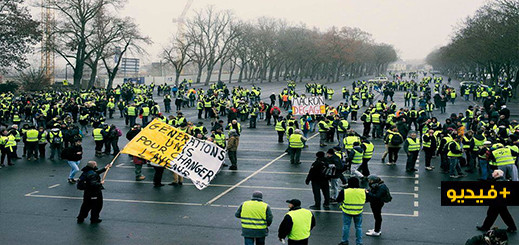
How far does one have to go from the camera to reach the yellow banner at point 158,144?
476 inches

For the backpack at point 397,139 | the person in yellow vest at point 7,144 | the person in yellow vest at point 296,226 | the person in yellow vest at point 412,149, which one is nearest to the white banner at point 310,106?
the backpack at point 397,139

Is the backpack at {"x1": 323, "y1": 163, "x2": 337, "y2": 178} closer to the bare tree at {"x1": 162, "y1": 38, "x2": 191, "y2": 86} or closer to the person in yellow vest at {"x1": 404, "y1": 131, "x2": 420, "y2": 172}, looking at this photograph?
the person in yellow vest at {"x1": 404, "y1": 131, "x2": 420, "y2": 172}

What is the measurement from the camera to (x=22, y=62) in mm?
51938

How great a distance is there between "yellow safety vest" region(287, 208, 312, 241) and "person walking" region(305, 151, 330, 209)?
392cm

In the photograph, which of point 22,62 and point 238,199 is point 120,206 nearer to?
point 238,199

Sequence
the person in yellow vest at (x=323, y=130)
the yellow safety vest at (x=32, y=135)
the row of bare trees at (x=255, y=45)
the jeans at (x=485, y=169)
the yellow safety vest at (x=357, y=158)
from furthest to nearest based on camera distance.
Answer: the row of bare trees at (x=255, y=45) → the person in yellow vest at (x=323, y=130) → the yellow safety vest at (x=32, y=135) → the jeans at (x=485, y=169) → the yellow safety vest at (x=357, y=158)

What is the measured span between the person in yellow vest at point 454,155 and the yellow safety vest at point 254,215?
981 centimetres

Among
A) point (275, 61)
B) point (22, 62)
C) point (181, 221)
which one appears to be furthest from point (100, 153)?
point (275, 61)

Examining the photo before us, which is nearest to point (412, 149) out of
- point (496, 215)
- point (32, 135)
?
point (496, 215)

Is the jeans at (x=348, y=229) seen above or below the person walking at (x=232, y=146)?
below

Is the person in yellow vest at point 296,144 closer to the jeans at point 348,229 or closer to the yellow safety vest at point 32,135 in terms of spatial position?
the jeans at point 348,229

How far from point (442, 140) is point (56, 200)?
12.0 m

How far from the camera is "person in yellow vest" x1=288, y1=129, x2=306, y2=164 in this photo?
60.7 ft

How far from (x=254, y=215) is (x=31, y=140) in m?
14.6
